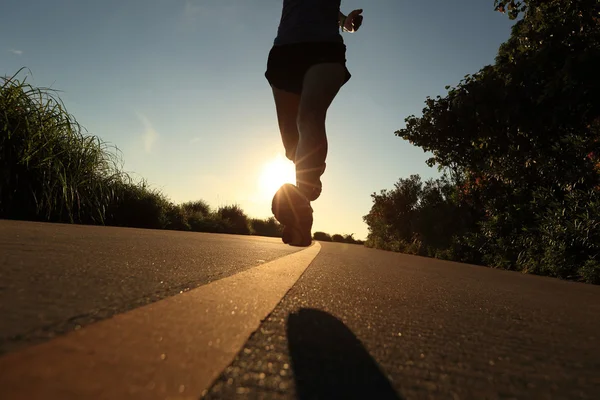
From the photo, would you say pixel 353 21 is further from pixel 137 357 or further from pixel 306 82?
pixel 137 357

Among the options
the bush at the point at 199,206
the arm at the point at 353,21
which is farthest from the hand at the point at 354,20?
the bush at the point at 199,206

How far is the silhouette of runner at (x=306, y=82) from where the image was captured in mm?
2967

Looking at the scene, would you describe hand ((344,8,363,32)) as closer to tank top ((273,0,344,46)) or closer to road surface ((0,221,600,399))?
tank top ((273,0,344,46))

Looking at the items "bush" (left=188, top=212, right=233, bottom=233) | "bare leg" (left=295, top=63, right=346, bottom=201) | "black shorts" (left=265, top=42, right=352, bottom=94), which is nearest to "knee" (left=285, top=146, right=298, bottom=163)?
"black shorts" (left=265, top=42, right=352, bottom=94)

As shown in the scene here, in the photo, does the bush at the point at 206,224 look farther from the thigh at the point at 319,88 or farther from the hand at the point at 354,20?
the thigh at the point at 319,88

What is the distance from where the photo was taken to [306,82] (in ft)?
10.4

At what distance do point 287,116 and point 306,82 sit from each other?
0.66 metres

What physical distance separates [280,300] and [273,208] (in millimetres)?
1606

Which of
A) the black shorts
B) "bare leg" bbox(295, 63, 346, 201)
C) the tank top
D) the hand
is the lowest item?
"bare leg" bbox(295, 63, 346, 201)

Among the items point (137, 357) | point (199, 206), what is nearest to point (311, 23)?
point (137, 357)

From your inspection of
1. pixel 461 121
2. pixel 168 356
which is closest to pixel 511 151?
pixel 461 121

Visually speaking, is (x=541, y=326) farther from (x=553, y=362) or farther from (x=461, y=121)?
(x=461, y=121)

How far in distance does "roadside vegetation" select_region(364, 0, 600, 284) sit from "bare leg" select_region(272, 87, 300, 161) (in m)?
5.45

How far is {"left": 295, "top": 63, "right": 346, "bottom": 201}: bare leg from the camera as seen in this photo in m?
3.02
